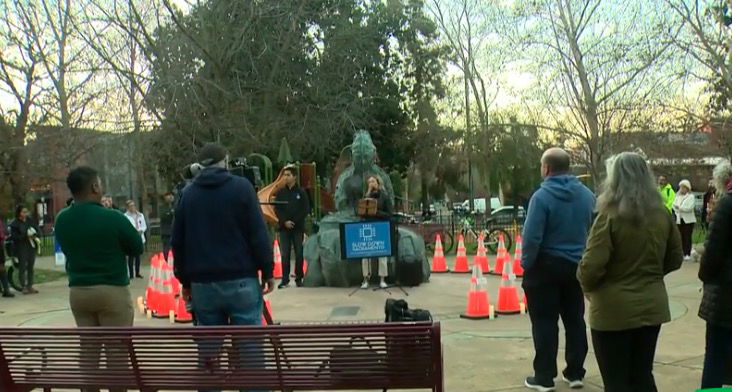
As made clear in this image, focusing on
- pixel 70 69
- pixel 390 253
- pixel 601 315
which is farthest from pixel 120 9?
pixel 601 315

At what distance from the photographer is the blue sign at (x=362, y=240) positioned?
10.3m

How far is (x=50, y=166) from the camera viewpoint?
2672cm

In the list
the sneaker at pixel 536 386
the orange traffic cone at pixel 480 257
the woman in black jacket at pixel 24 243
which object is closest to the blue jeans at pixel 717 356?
the sneaker at pixel 536 386

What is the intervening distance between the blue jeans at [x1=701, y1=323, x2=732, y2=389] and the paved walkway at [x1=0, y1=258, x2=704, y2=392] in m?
0.82

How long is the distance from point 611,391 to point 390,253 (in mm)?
6304

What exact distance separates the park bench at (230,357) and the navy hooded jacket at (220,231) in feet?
1.79

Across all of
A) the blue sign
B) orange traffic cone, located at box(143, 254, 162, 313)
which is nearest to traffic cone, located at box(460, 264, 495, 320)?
the blue sign

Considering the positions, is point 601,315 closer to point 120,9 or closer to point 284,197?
point 284,197

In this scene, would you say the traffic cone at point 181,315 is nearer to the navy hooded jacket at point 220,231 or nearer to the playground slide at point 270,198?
the playground slide at point 270,198

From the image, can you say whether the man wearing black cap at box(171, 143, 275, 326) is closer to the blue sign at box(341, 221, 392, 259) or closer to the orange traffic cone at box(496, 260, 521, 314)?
the orange traffic cone at box(496, 260, 521, 314)

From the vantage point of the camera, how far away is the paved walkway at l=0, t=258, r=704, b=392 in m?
5.93

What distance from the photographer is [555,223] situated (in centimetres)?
539

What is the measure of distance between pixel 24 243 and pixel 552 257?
38.9 feet

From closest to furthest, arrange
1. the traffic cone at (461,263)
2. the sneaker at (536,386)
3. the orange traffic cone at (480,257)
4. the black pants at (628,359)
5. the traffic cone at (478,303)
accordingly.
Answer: the black pants at (628,359) < the sneaker at (536,386) < the traffic cone at (478,303) < the orange traffic cone at (480,257) < the traffic cone at (461,263)
